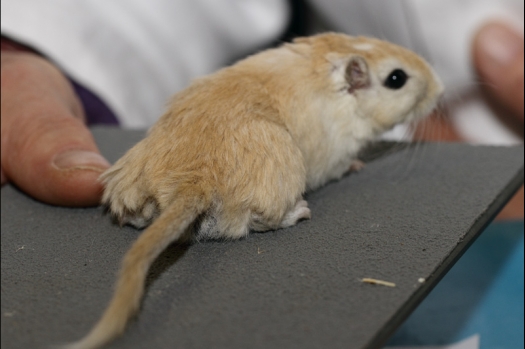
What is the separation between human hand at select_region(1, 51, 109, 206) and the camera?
5.77 feet

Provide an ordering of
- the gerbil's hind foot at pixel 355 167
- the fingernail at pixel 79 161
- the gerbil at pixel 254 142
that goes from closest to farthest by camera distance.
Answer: the gerbil at pixel 254 142
the fingernail at pixel 79 161
the gerbil's hind foot at pixel 355 167

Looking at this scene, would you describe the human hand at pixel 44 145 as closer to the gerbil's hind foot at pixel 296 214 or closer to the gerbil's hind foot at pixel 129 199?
the gerbil's hind foot at pixel 129 199

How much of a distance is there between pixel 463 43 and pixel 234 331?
2.45m

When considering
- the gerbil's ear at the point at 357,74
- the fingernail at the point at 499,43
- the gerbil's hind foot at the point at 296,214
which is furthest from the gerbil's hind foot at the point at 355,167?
the fingernail at the point at 499,43

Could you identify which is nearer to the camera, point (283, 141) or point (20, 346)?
point (20, 346)

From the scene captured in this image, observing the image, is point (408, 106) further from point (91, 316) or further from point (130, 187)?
point (91, 316)

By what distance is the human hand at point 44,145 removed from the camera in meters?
1.76

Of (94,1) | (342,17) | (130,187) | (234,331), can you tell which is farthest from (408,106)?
(94,1)

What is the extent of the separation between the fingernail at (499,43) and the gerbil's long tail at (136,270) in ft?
6.77

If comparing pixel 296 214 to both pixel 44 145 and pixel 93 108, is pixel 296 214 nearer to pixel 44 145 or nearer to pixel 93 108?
pixel 44 145

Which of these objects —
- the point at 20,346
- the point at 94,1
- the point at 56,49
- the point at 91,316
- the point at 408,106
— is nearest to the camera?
the point at 20,346

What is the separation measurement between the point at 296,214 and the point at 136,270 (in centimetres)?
64

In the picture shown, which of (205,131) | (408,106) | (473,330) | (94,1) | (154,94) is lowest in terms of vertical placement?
(473,330)

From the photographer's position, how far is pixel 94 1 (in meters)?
2.93
